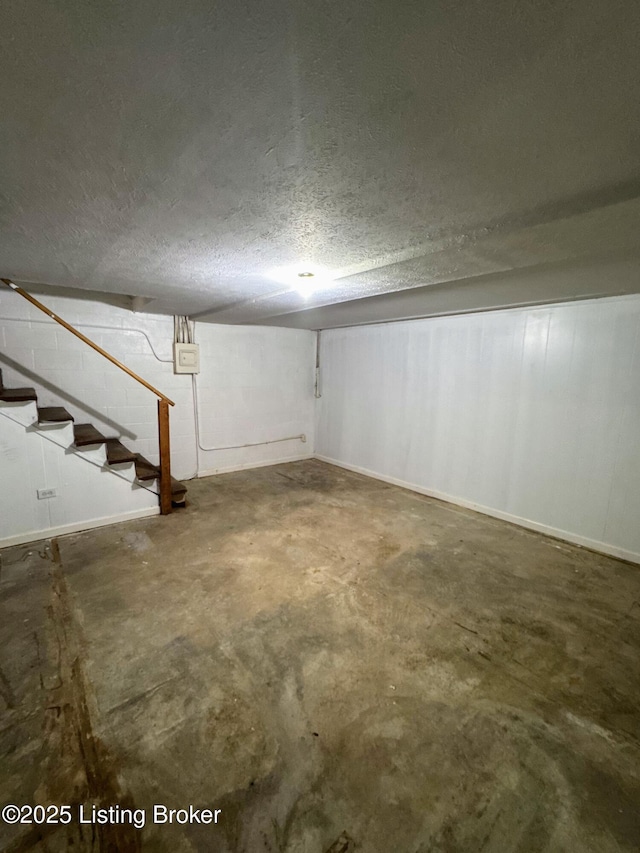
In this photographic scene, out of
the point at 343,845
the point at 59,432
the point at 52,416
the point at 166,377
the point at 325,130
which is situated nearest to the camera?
the point at 325,130

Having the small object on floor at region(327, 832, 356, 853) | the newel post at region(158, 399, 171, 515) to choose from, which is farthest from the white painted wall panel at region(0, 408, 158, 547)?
the small object on floor at region(327, 832, 356, 853)

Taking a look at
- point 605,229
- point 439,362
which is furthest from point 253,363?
point 605,229

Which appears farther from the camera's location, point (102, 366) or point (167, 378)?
point (167, 378)

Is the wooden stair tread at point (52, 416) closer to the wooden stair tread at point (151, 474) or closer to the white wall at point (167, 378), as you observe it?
the white wall at point (167, 378)

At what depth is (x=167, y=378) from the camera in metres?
4.50

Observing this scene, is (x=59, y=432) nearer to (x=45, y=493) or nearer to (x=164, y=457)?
(x=45, y=493)

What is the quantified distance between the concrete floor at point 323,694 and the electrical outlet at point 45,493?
15.5 inches

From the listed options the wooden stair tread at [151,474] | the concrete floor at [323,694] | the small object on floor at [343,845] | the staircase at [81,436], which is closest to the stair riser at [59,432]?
the staircase at [81,436]

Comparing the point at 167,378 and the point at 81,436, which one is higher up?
the point at 167,378

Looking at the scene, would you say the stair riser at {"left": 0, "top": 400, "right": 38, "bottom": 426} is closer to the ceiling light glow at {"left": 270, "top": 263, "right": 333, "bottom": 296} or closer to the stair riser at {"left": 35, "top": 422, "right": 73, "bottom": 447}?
the stair riser at {"left": 35, "top": 422, "right": 73, "bottom": 447}

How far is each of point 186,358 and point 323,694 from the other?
3954 millimetres

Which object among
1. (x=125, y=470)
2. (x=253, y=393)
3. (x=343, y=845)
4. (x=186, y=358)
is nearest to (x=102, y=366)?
(x=186, y=358)

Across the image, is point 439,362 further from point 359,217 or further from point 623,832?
point 623,832

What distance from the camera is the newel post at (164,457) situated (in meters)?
3.48
